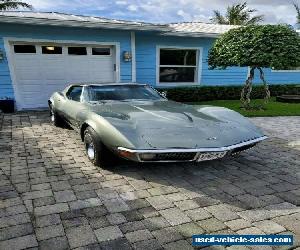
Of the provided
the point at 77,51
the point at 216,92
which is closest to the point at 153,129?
the point at 77,51

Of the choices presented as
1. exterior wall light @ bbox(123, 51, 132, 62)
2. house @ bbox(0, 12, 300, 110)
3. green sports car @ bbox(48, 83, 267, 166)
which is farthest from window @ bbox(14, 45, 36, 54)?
green sports car @ bbox(48, 83, 267, 166)

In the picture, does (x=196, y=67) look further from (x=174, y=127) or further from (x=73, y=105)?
(x=174, y=127)

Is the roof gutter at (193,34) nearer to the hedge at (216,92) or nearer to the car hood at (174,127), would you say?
the hedge at (216,92)

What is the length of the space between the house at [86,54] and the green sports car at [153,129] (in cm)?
560

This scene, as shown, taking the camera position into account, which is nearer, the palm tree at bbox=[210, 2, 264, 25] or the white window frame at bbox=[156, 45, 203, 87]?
the white window frame at bbox=[156, 45, 203, 87]

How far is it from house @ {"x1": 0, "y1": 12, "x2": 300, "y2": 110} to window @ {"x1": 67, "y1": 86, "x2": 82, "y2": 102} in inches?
172

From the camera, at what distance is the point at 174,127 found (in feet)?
13.3

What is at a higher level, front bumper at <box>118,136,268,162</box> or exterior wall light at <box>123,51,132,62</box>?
exterior wall light at <box>123,51,132,62</box>

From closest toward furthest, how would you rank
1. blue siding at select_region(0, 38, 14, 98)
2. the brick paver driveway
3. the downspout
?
the brick paver driveway → blue siding at select_region(0, 38, 14, 98) → the downspout

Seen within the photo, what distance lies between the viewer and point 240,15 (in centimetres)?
3291

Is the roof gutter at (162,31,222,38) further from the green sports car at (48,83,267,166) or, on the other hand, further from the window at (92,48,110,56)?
the green sports car at (48,83,267,166)

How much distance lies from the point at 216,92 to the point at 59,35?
7.34m

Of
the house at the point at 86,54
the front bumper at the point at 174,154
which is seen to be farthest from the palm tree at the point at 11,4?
the front bumper at the point at 174,154

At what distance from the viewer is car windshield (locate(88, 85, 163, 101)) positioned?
18.4ft
